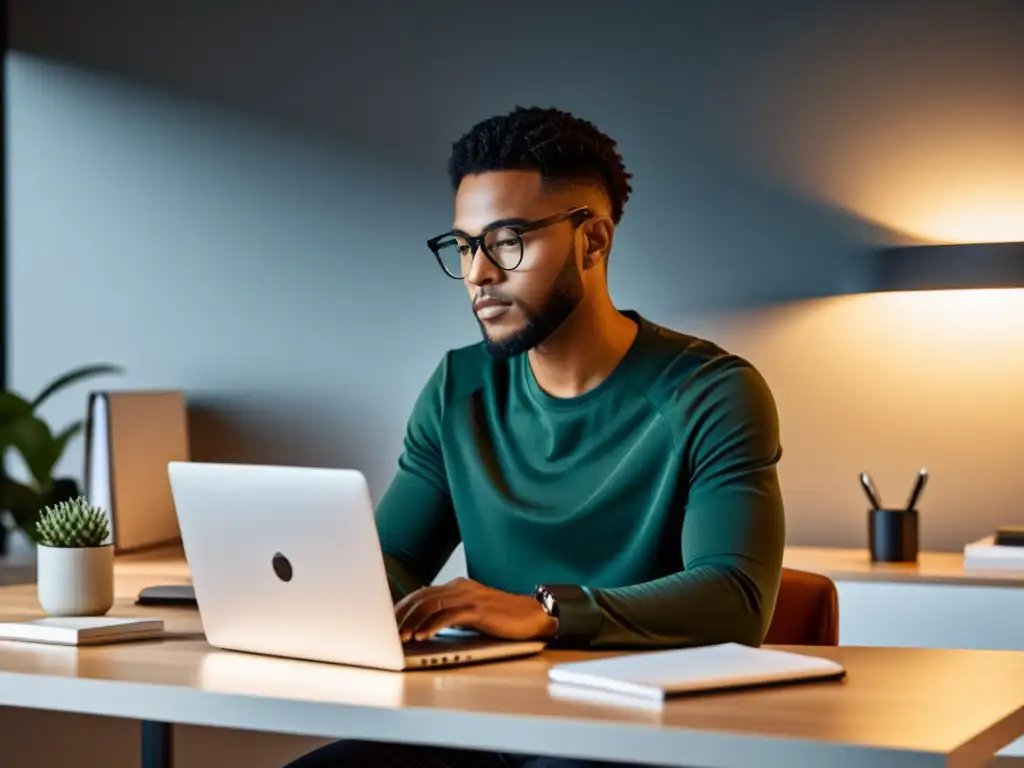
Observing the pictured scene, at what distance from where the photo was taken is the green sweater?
1971 millimetres

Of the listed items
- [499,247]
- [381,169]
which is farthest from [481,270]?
[381,169]

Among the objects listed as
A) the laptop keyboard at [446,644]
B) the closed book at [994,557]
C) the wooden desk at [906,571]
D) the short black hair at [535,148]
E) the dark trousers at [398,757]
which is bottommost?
the dark trousers at [398,757]

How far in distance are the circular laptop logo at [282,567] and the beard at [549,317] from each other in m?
0.54

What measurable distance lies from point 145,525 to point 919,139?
83.6 inches

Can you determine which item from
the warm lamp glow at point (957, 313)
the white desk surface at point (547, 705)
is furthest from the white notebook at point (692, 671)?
the warm lamp glow at point (957, 313)

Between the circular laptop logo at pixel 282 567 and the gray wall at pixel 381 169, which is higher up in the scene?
the gray wall at pixel 381 169

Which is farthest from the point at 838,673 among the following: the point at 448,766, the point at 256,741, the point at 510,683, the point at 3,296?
the point at 3,296

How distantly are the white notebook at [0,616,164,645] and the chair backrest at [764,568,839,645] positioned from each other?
2.67 ft

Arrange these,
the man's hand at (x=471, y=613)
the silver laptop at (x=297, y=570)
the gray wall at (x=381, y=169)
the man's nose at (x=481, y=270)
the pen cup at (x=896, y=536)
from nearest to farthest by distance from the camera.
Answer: the silver laptop at (x=297, y=570) → the man's hand at (x=471, y=613) → the man's nose at (x=481, y=270) → the pen cup at (x=896, y=536) → the gray wall at (x=381, y=169)

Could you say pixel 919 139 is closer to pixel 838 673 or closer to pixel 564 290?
pixel 564 290

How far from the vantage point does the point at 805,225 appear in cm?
367

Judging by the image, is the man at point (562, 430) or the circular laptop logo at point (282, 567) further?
the man at point (562, 430)

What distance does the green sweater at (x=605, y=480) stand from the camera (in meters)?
1.97

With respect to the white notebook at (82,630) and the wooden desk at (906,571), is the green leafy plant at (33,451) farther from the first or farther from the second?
the white notebook at (82,630)
